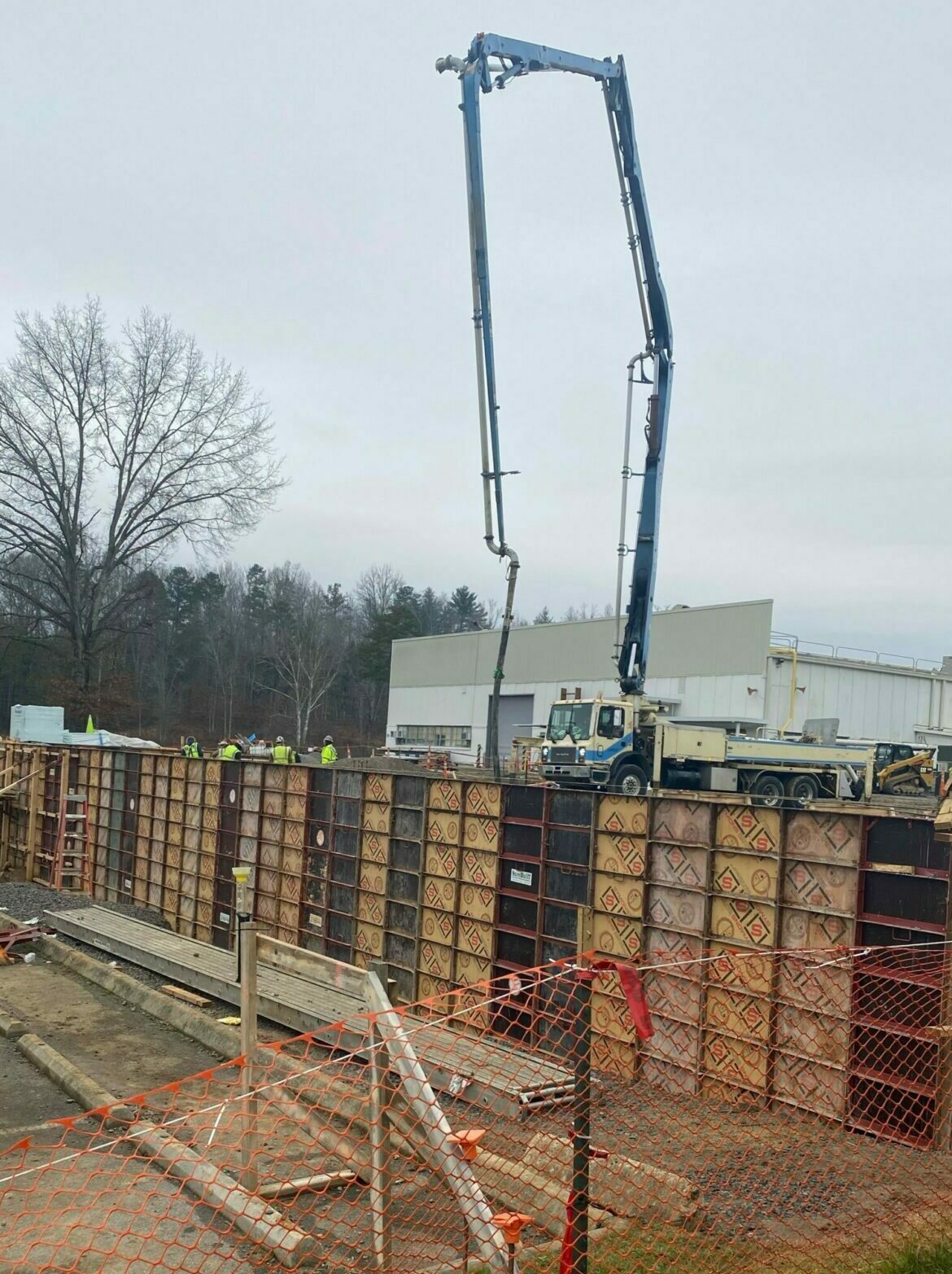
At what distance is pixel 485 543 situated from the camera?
15.9 metres

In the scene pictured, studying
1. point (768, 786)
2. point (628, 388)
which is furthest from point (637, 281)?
point (768, 786)

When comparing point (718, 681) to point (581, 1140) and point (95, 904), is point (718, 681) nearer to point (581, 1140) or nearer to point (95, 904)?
point (95, 904)

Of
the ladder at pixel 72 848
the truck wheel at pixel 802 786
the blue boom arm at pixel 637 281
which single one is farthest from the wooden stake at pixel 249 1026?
the truck wheel at pixel 802 786

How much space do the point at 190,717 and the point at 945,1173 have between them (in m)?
80.4

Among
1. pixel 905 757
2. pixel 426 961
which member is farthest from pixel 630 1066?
pixel 905 757

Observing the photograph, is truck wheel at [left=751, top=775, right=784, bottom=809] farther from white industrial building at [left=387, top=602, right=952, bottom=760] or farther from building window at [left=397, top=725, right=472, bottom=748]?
building window at [left=397, top=725, right=472, bottom=748]

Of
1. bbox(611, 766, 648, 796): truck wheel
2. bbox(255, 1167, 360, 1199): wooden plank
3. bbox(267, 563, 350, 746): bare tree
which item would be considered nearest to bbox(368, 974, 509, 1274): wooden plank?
bbox(255, 1167, 360, 1199): wooden plank

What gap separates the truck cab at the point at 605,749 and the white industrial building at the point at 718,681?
739cm

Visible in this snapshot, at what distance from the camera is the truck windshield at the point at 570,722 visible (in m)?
22.5

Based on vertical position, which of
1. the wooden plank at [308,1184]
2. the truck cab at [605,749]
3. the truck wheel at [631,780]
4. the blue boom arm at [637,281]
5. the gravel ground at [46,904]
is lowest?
the gravel ground at [46,904]

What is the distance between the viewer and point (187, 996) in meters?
12.2

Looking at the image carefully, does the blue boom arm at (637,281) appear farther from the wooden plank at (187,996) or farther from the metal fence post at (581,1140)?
the metal fence post at (581,1140)

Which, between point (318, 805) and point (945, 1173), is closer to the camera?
point (945, 1173)

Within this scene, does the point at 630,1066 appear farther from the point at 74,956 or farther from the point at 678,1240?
the point at 74,956
